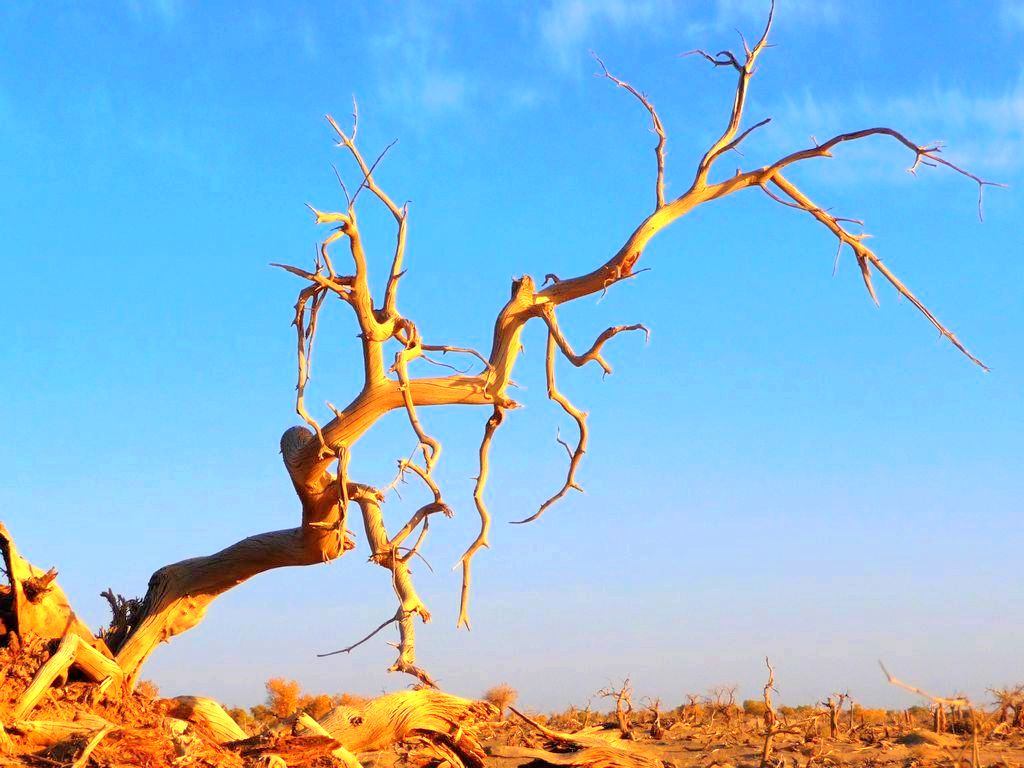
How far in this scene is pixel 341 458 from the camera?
10062 mm

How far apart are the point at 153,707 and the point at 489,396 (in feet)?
12.9

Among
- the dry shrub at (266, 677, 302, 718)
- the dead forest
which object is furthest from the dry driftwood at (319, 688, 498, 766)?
the dry shrub at (266, 677, 302, 718)

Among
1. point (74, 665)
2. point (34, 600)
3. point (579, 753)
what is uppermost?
point (34, 600)

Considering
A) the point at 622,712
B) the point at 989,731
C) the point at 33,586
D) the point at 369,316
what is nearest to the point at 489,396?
the point at 369,316

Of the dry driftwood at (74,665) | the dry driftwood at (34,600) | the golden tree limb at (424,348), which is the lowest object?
the dry driftwood at (74,665)

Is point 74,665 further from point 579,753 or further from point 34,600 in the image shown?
point 579,753

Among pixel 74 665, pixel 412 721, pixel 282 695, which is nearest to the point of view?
pixel 74 665

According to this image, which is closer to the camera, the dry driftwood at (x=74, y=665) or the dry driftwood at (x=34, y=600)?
the dry driftwood at (x=74, y=665)

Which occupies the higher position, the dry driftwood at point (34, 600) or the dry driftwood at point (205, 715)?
the dry driftwood at point (34, 600)

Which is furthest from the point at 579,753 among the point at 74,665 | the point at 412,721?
the point at 74,665

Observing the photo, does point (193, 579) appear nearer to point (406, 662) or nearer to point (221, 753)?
point (406, 662)

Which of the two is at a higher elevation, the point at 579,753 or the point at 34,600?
the point at 34,600

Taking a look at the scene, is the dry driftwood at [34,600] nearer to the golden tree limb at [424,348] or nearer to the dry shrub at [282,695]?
the golden tree limb at [424,348]

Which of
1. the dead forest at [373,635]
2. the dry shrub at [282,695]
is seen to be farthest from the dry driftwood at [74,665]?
the dry shrub at [282,695]
